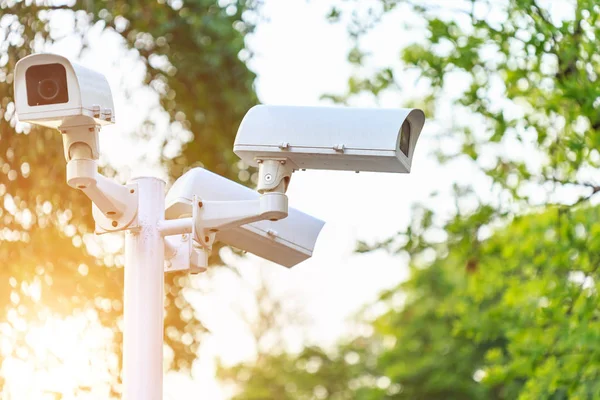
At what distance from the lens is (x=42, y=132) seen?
7965mm

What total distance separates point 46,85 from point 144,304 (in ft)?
2.00

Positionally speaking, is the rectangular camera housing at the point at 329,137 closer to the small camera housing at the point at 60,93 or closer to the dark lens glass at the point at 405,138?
the dark lens glass at the point at 405,138

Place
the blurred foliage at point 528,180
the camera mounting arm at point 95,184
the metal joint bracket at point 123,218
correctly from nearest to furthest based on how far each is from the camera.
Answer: the camera mounting arm at point 95,184 < the metal joint bracket at point 123,218 < the blurred foliage at point 528,180

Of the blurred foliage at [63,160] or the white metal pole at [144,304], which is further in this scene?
the blurred foliage at [63,160]

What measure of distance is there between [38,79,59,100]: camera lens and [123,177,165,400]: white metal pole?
375 mm

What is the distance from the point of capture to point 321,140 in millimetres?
2834

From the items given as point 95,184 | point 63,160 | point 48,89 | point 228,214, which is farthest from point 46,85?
point 63,160

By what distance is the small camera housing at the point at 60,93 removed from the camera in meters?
2.71

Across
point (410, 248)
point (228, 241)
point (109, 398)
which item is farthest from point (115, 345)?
point (228, 241)

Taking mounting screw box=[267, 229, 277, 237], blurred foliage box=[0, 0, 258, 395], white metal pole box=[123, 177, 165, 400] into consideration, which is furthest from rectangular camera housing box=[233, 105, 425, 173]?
blurred foliage box=[0, 0, 258, 395]

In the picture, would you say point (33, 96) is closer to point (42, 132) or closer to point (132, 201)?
point (132, 201)

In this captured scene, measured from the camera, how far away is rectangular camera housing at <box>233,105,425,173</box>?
2809mm

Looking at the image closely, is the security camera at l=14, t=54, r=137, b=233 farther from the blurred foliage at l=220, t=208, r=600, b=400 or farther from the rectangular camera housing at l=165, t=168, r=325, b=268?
the blurred foliage at l=220, t=208, r=600, b=400

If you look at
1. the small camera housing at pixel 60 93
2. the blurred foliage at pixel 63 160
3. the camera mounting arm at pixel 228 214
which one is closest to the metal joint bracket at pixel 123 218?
the camera mounting arm at pixel 228 214
